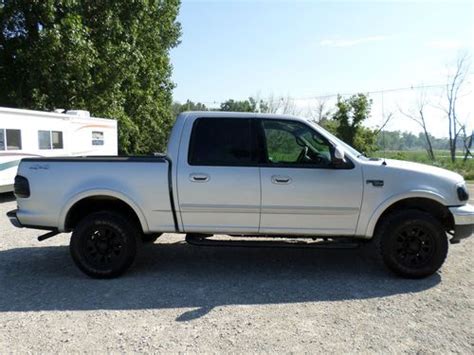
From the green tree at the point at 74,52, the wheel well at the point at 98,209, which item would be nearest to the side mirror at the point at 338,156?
the wheel well at the point at 98,209

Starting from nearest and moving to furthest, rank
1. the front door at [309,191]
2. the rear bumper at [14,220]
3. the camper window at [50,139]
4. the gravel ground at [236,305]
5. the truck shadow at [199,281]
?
the gravel ground at [236,305] < the truck shadow at [199,281] < the front door at [309,191] < the rear bumper at [14,220] < the camper window at [50,139]

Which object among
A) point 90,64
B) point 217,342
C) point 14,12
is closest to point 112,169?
point 217,342

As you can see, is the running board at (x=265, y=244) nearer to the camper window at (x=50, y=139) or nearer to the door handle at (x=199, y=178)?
the door handle at (x=199, y=178)

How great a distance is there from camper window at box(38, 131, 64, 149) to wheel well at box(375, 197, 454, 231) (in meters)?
11.2

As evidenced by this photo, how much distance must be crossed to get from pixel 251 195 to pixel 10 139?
923 cm

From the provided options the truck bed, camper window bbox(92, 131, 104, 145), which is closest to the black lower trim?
the truck bed

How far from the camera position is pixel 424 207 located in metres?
5.18

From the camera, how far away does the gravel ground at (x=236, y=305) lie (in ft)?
11.7

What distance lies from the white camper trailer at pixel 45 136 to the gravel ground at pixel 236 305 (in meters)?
6.23

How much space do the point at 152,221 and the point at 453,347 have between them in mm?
3387

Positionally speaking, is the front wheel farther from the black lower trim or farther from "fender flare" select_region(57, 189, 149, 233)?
"fender flare" select_region(57, 189, 149, 233)

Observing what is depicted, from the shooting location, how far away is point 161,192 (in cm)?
504

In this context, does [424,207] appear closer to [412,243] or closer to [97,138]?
[412,243]

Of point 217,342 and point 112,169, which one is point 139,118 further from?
point 217,342
